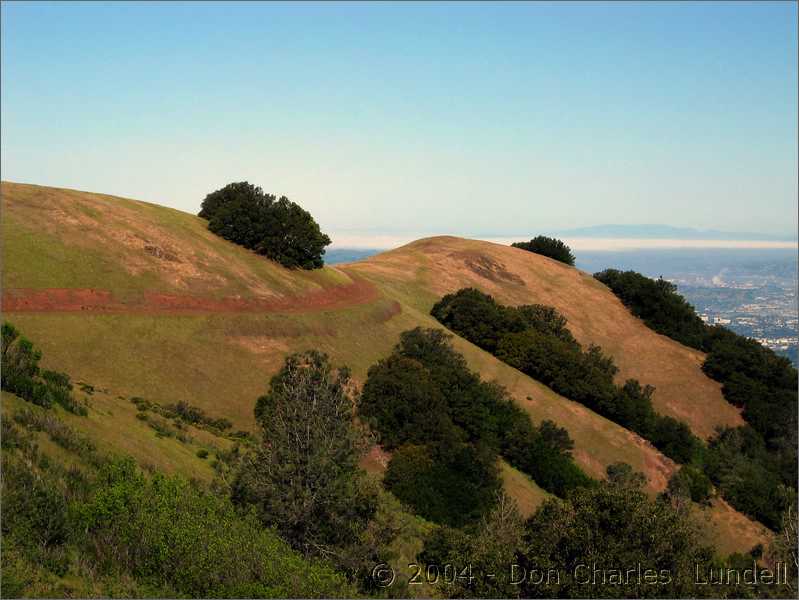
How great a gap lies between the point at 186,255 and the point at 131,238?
474 cm

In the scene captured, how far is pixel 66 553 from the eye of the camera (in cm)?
1320

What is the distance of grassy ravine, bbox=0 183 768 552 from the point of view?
115ft

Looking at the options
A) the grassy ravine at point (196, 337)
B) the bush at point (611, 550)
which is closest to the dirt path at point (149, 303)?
the grassy ravine at point (196, 337)

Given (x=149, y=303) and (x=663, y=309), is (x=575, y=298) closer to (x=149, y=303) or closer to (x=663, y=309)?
(x=663, y=309)

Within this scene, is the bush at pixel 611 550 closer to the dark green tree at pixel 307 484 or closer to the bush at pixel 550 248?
the dark green tree at pixel 307 484

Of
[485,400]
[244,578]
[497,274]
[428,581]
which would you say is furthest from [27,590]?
[497,274]

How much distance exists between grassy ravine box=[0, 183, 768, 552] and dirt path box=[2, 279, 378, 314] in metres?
0.58

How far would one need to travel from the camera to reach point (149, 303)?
141ft

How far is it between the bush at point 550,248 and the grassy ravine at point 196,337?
133 feet

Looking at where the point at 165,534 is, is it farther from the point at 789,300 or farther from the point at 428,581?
the point at 789,300

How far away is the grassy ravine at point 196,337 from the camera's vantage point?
1375 inches

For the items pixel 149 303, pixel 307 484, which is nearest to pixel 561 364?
pixel 149 303

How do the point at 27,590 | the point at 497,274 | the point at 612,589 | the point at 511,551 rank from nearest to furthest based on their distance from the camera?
the point at 27,590
the point at 612,589
the point at 511,551
the point at 497,274

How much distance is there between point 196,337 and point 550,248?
84.1m
